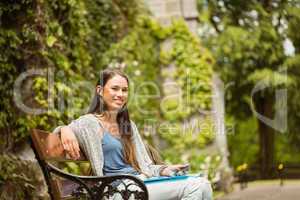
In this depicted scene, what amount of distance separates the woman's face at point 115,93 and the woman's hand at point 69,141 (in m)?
0.35

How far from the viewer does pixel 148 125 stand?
27.7ft

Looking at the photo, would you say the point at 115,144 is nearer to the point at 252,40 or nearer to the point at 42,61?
the point at 42,61

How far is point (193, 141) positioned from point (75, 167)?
372 centimetres

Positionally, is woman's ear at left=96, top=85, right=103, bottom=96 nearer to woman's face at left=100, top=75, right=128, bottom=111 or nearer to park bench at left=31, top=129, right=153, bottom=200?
woman's face at left=100, top=75, right=128, bottom=111

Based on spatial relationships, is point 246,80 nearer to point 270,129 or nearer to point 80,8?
point 270,129

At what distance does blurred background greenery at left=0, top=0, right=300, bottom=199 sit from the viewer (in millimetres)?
4855

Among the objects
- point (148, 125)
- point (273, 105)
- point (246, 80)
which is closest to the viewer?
point (148, 125)

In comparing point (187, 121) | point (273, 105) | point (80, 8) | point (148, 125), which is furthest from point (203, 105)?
point (273, 105)

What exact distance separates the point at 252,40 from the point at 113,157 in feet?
32.2

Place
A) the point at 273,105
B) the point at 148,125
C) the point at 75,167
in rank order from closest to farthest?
the point at 75,167, the point at 148,125, the point at 273,105

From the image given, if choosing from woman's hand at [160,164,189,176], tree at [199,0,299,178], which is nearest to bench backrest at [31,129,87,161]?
woman's hand at [160,164,189,176]

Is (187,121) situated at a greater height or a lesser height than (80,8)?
lesser

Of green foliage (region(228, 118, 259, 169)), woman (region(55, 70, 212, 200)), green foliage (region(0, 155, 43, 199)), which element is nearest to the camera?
woman (region(55, 70, 212, 200))

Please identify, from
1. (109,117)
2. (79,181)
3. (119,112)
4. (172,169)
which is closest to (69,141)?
(79,181)
